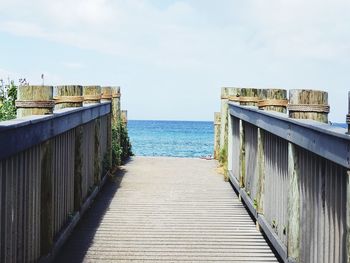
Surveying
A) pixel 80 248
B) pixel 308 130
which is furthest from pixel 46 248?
pixel 308 130

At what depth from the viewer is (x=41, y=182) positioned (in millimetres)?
5031

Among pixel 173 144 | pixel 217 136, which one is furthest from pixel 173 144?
pixel 217 136

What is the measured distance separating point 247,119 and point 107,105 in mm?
3491

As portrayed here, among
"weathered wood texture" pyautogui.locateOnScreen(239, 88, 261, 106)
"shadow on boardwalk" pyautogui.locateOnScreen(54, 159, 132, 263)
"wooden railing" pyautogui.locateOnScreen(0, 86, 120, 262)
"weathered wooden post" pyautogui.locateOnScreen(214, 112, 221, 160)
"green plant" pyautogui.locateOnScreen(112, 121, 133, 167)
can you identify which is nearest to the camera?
"wooden railing" pyautogui.locateOnScreen(0, 86, 120, 262)

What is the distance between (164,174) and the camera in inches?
476

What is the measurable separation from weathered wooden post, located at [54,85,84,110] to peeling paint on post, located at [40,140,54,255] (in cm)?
206

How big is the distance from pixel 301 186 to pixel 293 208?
256 millimetres

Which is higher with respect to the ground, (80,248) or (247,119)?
(247,119)

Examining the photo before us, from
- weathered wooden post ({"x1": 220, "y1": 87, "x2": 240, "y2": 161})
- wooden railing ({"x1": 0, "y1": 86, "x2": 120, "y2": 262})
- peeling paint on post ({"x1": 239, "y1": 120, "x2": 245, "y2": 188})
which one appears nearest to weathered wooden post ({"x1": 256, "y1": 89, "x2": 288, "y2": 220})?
peeling paint on post ({"x1": 239, "y1": 120, "x2": 245, "y2": 188})

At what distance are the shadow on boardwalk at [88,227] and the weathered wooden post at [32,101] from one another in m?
1.57

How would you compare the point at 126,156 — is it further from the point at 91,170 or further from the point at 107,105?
the point at 91,170

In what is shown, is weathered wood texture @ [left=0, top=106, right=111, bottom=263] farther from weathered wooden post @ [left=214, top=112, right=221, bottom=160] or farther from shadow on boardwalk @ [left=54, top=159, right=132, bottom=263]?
weathered wooden post @ [left=214, top=112, right=221, bottom=160]

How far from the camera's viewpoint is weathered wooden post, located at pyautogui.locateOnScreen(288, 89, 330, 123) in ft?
16.1

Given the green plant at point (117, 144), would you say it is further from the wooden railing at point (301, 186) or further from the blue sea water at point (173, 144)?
the blue sea water at point (173, 144)
